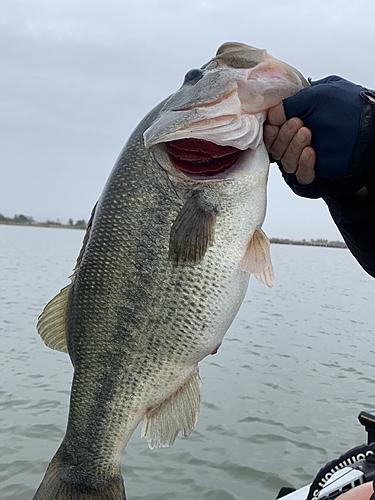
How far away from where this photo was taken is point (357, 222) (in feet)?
8.13

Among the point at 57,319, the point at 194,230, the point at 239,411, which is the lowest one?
the point at 239,411

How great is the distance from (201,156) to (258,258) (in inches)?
20.4

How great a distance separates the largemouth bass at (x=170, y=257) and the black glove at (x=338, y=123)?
93 mm

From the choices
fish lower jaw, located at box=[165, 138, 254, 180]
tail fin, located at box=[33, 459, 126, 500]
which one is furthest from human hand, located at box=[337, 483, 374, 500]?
fish lower jaw, located at box=[165, 138, 254, 180]

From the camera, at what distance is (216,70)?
2.07 m

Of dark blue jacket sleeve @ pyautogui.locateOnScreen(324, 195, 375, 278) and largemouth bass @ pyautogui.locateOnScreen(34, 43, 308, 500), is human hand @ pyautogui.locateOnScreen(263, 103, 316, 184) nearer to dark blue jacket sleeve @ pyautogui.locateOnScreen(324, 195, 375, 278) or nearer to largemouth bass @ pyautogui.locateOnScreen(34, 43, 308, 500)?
largemouth bass @ pyautogui.locateOnScreen(34, 43, 308, 500)

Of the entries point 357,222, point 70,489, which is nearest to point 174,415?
point 70,489

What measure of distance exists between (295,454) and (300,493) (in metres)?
2.87

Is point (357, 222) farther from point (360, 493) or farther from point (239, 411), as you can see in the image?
point (239, 411)

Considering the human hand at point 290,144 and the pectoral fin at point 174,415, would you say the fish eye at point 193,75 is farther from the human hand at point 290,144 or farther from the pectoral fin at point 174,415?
the pectoral fin at point 174,415

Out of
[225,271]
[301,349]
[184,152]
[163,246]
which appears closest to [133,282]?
[163,246]

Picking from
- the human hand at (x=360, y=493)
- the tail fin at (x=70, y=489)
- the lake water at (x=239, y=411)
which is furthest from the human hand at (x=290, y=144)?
the lake water at (x=239, y=411)

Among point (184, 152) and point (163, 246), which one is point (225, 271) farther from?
point (184, 152)

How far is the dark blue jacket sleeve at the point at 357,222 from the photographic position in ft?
7.96
